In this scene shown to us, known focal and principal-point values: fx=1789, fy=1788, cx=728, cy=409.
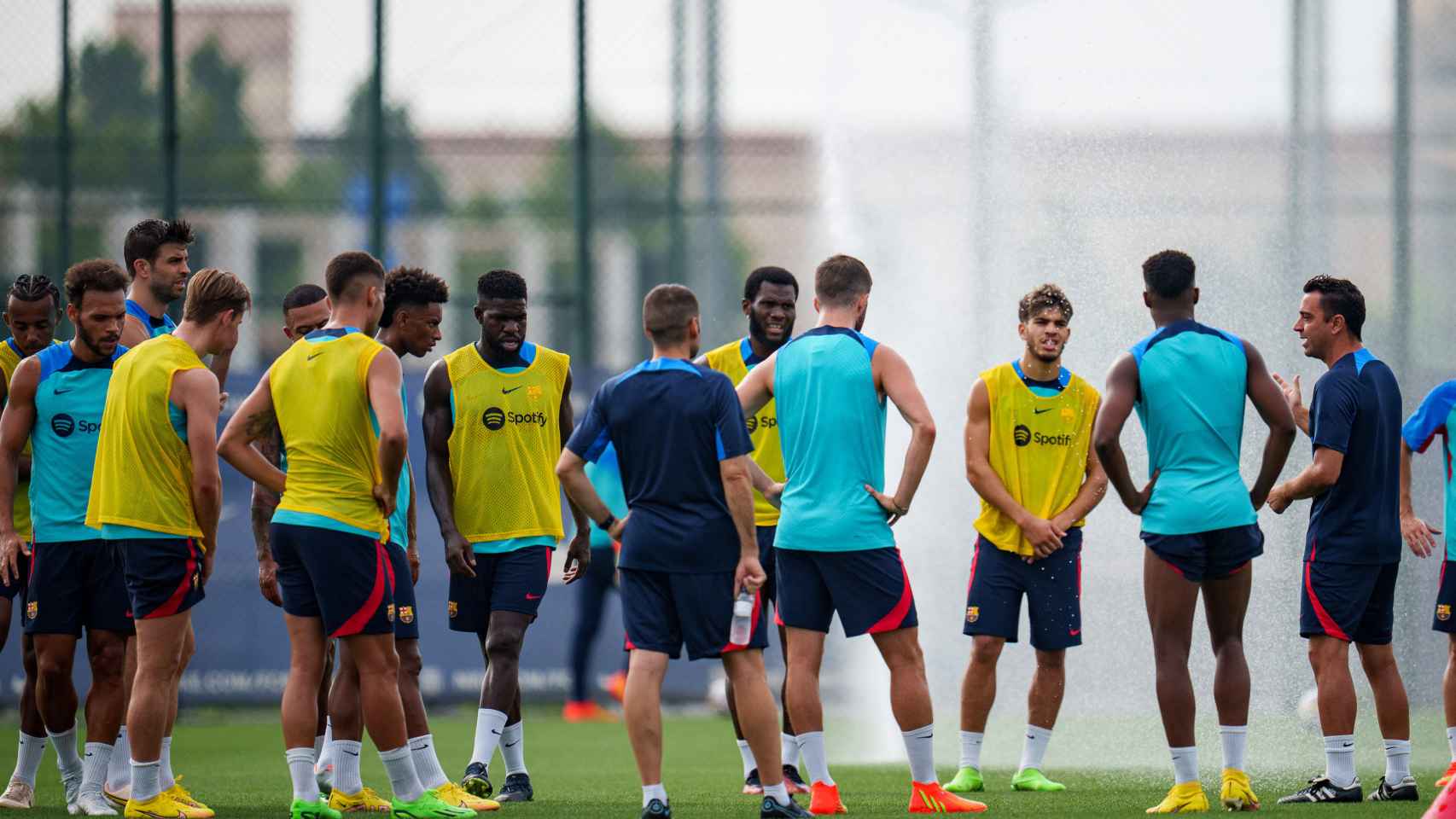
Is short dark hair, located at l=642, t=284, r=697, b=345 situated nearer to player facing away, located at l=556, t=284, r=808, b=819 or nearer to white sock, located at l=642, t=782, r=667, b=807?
player facing away, located at l=556, t=284, r=808, b=819

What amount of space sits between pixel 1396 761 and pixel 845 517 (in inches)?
104

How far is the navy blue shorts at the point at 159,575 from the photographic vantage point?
23.2ft

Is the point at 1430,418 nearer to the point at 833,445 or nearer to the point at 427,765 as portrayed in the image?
the point at 833,445

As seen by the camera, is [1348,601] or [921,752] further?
[1348,601]

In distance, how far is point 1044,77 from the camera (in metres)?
11.6

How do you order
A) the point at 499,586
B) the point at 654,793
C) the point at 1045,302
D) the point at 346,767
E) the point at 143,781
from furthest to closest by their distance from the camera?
the point at 1045,302 → the point at 499,586 → the point at 346,767 → the point at 143,781 → the point at 654,793

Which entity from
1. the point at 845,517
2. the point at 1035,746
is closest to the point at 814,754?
the point at 845,517

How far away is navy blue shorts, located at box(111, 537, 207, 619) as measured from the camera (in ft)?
23.2

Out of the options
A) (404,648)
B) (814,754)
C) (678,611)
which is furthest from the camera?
(404,648)

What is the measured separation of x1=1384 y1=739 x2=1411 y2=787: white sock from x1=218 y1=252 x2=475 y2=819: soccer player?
3.94 m

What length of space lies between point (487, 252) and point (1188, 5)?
75.0ft

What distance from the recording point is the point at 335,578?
6.66 metres

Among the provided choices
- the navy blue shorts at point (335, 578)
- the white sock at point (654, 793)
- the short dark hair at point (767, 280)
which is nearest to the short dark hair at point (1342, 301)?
the short dark hair at point (767, 280)

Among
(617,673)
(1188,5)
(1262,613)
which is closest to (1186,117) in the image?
(1188,5)
